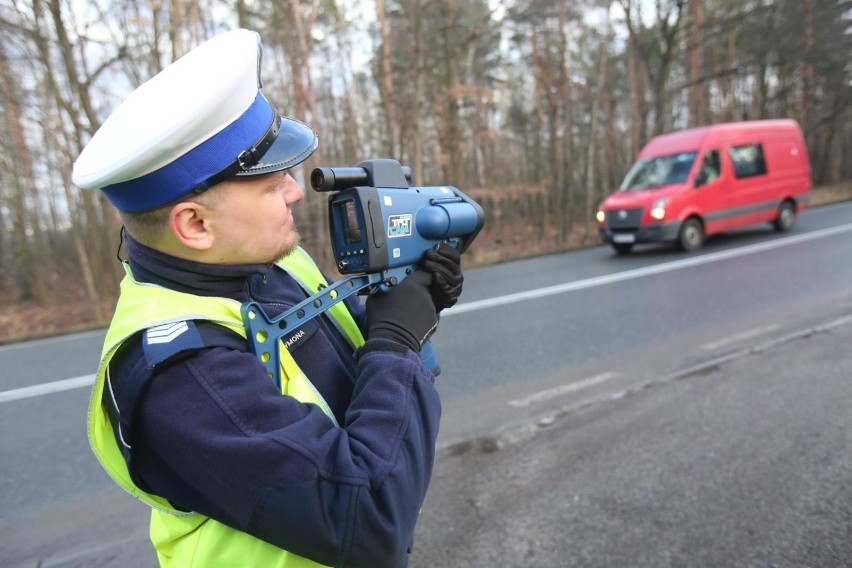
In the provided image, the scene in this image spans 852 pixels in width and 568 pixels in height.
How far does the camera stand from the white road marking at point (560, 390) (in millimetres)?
3918

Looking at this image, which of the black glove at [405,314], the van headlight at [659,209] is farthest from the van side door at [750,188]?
the black glove at [405,314]

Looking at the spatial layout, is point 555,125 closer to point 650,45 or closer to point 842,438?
point 650,45

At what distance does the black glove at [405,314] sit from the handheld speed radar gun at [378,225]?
34 mm

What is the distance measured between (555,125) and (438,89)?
336 centimetres

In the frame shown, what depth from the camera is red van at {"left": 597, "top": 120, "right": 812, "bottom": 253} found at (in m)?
9.99

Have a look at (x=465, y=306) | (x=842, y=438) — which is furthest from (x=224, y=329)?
(x=465, y=306)

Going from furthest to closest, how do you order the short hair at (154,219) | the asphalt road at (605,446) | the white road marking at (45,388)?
the white road marking at (45,388) → the asphalt road at (605,446) → the short hair at (154,219)

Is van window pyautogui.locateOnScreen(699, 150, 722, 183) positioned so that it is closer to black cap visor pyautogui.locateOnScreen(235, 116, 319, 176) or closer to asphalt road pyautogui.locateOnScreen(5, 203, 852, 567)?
asphalt road pyautogui.locateOnScreen(5, 203, 852, 567)

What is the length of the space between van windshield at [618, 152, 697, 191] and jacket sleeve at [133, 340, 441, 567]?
10.7m

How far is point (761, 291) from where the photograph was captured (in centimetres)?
658

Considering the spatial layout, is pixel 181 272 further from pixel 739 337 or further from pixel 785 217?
pixel 785 217

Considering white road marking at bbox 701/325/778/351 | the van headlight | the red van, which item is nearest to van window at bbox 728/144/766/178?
the red van

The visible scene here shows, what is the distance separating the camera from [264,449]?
2.94 feet

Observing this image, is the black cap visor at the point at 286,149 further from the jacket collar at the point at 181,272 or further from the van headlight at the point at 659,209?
the van headlight at the point at 659,209
